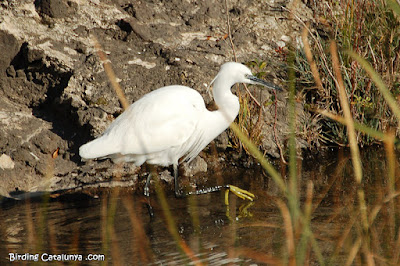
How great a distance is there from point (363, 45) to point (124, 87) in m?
2.34

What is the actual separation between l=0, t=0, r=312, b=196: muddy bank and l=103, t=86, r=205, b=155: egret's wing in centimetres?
56

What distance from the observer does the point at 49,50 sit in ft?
17.1

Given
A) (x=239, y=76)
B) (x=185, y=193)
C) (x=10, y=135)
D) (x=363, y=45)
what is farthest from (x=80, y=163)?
(x=363, y=45)

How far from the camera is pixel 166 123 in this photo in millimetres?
4180

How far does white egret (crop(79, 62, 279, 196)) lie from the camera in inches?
162

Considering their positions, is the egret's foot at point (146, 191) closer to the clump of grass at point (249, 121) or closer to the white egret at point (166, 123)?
the white egret at point (166, 123)

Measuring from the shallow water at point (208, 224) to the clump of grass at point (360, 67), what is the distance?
365 mm

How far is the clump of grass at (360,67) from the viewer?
15.9 ft

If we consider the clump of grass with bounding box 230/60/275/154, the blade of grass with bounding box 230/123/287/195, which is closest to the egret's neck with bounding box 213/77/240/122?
the clump of grass with bounding box 230/60/275/154

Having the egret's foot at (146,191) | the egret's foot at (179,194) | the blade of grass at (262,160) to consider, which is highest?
the egret's foot at (146,191)

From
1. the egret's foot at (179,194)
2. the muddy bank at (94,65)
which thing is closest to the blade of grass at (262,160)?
the egret's foot at (179,194)

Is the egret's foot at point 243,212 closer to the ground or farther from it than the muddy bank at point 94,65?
closer to the ground

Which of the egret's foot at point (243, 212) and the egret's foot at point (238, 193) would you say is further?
the egret's foot at point (238, 193)

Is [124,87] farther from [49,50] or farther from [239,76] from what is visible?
[239,76]
